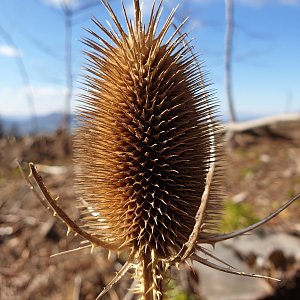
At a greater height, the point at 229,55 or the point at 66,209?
the point at 229,55

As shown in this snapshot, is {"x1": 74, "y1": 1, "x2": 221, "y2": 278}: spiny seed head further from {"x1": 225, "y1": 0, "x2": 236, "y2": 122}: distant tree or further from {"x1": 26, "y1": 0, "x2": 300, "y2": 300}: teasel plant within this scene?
{"x1": 225, "y1": 0, "x2": 236, "y2": 122}: distant tree

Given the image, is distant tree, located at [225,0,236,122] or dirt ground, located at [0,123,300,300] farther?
distant tree, located at [225,0,236,122]

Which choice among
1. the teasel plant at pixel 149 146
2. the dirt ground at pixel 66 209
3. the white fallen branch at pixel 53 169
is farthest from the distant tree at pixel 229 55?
the teasel plant at pixel 149 146

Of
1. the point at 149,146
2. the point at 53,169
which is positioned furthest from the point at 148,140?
the point at 53,169

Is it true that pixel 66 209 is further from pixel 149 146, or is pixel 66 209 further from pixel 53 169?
pixel 149 146

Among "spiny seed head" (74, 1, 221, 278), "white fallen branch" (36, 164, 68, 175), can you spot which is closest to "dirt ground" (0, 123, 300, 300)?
"white fallen branch" (36, 164, 68, 175)
